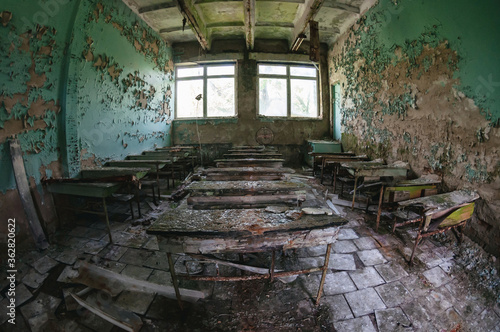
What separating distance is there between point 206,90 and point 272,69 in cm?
A: 262

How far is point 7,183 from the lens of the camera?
2535mm

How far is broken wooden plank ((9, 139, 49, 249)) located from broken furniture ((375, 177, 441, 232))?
4.75 meters

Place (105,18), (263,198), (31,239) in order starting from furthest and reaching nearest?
1. (105,18)
2. (31,239)
3. (263,198)

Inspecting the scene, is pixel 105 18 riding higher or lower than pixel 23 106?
higher

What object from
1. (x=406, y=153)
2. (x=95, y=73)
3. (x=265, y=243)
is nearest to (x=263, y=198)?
(x=265, y=243)

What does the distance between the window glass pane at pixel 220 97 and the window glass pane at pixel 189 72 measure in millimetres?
528

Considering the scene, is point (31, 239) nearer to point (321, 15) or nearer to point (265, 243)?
point (265, 243)

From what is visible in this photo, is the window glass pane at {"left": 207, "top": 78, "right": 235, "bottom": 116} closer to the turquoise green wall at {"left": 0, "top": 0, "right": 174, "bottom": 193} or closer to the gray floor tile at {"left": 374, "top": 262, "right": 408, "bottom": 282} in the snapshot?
the turquoise green wall at {"left": 0, "top": 0, "right": 174, "bottom": 193}

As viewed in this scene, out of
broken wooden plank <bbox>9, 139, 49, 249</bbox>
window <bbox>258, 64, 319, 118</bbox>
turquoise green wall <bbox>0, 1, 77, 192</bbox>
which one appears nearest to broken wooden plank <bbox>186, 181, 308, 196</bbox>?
broken wooden plank <bbox>9, 139, 49, 249</bbox>

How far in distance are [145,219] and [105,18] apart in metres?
4.26

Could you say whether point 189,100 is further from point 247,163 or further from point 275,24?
point 247,163

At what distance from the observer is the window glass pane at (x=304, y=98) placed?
7.67 metres

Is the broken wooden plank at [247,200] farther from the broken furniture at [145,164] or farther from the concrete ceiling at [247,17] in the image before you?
the concrete ceiling at [247,17]

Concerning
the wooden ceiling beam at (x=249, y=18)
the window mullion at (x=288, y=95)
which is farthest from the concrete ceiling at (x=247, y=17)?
the window mullion at (x=288, y=95)
